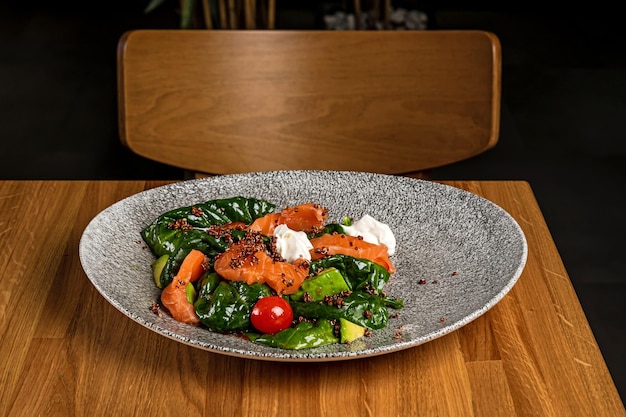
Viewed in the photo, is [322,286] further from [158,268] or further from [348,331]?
[158,268]

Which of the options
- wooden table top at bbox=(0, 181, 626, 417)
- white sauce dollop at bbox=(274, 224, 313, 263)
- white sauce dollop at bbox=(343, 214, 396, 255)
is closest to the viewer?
wooden table top at bbox=(0, 181, 626, 417)

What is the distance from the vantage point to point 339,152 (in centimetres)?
196

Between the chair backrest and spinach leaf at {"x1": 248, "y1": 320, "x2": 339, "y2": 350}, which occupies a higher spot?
spinach leaf at {"x1": 248, "y1": 320, "x2": 339, "y2": 350}

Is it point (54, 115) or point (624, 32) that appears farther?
point (624, 32)

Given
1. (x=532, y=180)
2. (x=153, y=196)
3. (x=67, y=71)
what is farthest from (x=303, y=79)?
(x=67, y=71)

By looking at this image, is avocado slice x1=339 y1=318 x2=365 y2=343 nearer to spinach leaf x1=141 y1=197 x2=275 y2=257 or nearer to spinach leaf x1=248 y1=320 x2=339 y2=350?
spinach leaf x1=248 y1=320 x2=339 y2=350

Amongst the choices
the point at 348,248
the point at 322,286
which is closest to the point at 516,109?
the point at 348,248

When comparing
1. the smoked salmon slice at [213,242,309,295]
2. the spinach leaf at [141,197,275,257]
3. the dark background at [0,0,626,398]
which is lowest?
the dark background at [0,0,626,398]

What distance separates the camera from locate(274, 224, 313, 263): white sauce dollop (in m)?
1.17

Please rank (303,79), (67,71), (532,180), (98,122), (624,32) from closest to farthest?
(303,79)
(532,180)
(98,122)
(67,71)
(624,32)

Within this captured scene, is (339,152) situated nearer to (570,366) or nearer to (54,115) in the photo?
(570,366)

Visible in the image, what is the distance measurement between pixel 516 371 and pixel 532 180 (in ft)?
8.86

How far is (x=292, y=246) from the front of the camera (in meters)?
1.18

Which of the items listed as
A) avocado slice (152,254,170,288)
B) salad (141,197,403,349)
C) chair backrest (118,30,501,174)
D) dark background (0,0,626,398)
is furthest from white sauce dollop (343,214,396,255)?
dark background (0,0,626,398)
